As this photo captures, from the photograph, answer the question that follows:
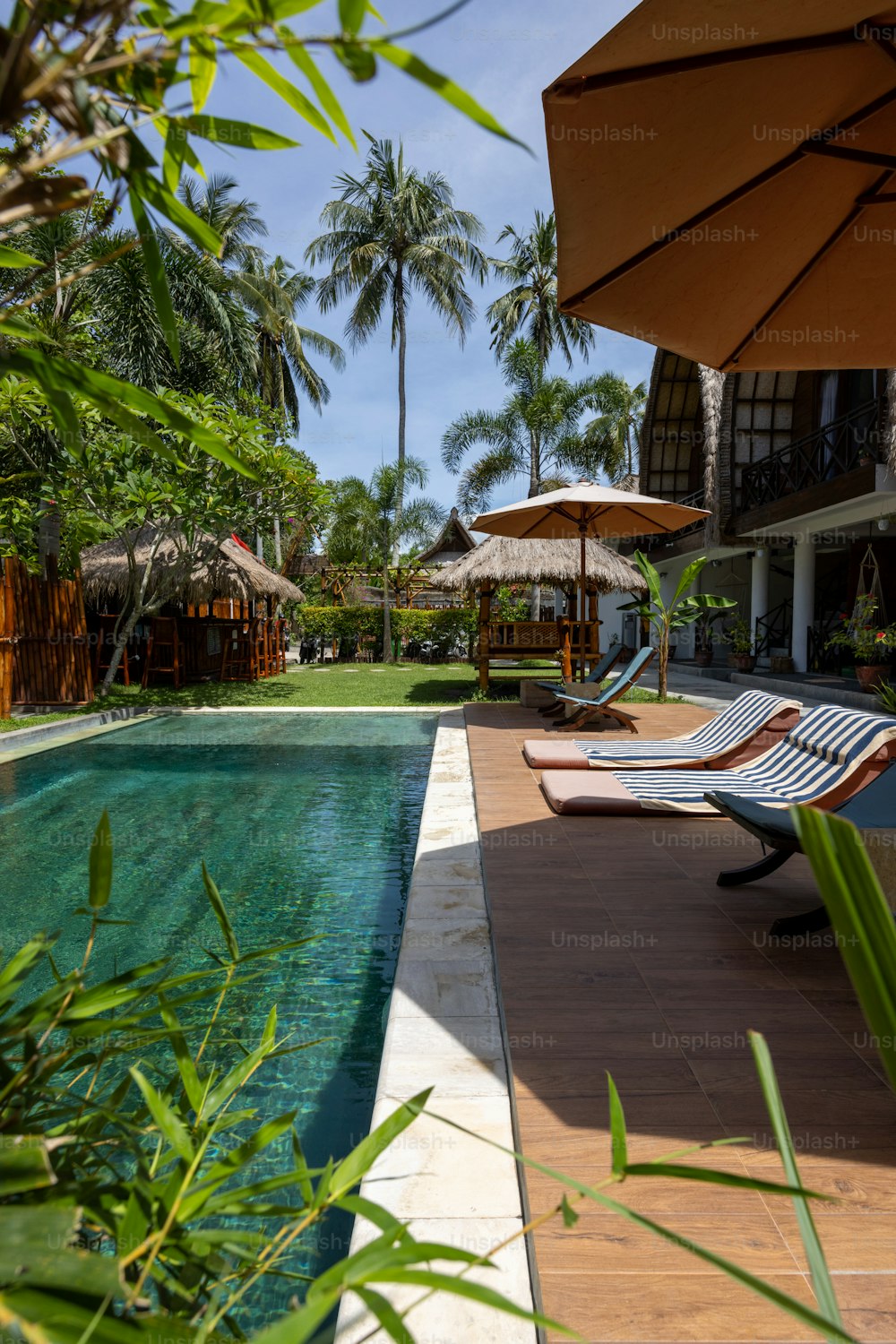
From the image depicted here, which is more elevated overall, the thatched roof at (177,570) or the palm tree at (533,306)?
the palm tree at (533,306)

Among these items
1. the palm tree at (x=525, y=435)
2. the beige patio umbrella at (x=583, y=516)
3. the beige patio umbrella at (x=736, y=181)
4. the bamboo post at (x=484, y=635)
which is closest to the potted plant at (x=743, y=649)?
the bamboo post at (x=484, y=635)

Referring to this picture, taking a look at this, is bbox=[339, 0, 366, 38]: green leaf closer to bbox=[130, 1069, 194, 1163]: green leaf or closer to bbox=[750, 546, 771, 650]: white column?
bbox=[130, 1069, 194, 1163]: green leaf

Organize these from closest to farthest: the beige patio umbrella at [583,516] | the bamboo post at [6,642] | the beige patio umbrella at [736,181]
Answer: the beige patio umbrella at [736,181], the beige patio umbrella at [583,516], the bamboo post at [6,642]

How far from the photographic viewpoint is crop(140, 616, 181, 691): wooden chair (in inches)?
603

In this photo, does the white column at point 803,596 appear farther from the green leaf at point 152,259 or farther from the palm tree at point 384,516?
the green leaf at point 152,259

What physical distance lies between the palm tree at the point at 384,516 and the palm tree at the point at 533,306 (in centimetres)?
513

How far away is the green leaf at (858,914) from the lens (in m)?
0.48

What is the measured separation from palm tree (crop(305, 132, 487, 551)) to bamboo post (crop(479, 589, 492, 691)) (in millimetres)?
13041

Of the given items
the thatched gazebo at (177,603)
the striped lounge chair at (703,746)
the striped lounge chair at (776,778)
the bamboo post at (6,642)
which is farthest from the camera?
the thatched gazebo at (177,603)

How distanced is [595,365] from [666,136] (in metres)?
26.9

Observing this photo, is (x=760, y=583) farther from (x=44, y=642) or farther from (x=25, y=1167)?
(x=25, y=1167)

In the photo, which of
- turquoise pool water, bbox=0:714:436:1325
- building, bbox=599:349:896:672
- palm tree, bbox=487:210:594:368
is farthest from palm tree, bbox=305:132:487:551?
turquoise pool water, bbox=0:714:436:1325

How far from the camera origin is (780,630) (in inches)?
771

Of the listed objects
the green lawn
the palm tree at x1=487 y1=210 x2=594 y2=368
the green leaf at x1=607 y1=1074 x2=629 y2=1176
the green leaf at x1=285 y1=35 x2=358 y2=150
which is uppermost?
the palm tree at x1=487 y1=210 x2=594 y2=368
